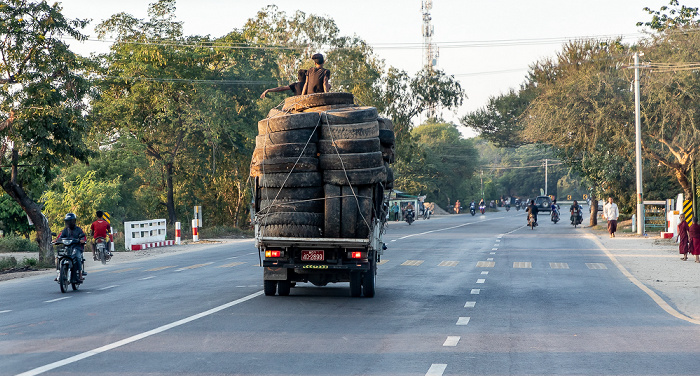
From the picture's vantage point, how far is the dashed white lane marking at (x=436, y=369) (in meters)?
7.47

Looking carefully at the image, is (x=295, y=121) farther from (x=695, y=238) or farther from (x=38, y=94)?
(x=695, y=238)

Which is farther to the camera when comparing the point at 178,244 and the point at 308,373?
the point at 178,244

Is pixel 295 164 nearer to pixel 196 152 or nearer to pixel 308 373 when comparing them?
pixel 308 373

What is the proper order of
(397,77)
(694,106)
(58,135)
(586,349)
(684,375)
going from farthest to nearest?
1. (397,77)
2. (694,106)
3. (58,135)
4. (586,349)
5. (684,375)

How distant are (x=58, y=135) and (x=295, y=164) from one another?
432 inches

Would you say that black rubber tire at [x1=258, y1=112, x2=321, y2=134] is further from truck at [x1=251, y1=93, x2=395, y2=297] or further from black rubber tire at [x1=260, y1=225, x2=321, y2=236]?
black rubber tire at [x1=260, y1=225, x2=321, y2=236]

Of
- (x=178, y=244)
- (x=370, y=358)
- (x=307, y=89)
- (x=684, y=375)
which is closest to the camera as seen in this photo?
(x=684, y=375)

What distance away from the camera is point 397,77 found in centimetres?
5819

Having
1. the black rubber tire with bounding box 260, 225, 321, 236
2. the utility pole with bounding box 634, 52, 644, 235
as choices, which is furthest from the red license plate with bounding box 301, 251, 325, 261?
the utility pole with bounding box 634, 52, 644, 235

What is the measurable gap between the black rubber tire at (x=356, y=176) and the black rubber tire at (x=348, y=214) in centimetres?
18

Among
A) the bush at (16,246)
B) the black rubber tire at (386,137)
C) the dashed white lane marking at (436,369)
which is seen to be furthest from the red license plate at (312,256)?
the bush at (16,246)

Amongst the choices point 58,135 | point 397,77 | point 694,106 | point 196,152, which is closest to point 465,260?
point 58,135

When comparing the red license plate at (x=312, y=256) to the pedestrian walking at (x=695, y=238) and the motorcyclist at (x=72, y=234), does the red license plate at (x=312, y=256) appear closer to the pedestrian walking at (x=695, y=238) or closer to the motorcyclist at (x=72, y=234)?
the motorcyclist at (x=72, y=234)

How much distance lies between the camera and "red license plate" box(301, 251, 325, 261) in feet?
42.4
